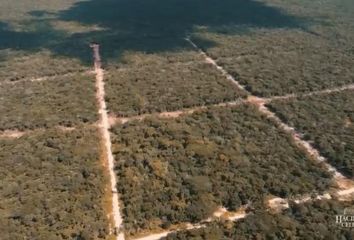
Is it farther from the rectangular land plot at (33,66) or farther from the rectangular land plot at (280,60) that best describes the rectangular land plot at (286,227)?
the rectangular land plot at (33,66)

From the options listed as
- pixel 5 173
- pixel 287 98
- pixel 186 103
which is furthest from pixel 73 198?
pixel 287 98

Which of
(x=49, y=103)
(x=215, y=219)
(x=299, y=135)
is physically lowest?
(x=215, y=219)

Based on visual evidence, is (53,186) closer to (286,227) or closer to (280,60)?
(286,227)

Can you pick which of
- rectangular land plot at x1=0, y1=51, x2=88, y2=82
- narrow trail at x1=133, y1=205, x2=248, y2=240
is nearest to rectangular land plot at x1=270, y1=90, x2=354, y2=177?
narrow trail at x1=133, y1=205, x2=248, y2=240

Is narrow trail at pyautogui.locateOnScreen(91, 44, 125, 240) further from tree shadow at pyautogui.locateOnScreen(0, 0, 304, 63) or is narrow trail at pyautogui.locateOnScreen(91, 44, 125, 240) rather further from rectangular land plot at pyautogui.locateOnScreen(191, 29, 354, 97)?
rectangular land plot at pyautogui.locateOnScreen(191, 29, 354, 97)

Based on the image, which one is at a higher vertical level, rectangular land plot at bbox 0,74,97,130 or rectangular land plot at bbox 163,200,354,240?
rectangular land plot at bbox 0,74,97,130

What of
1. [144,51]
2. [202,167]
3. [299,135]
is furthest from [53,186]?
[144,51]
